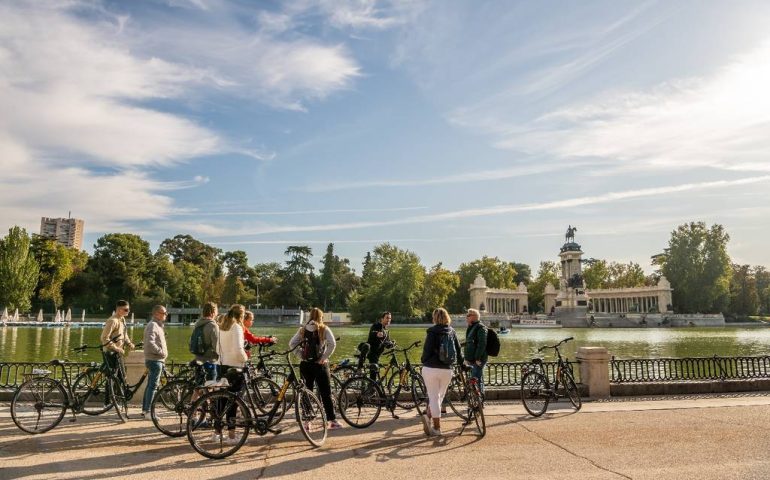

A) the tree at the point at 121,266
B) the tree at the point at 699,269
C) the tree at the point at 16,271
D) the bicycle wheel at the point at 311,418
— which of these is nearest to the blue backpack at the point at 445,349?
the bicycle wheel at the point at 311,418

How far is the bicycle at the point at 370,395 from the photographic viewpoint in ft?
31.9

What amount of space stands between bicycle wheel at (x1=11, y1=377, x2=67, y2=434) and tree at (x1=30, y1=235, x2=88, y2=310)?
9535 centimetres

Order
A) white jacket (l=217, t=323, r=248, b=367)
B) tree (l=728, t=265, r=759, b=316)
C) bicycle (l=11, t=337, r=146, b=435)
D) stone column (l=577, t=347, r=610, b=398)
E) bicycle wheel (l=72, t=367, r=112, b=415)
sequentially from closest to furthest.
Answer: bicycle (l=11, t=337, r=146, b=435)
white jacket (l=217, t=323, r=248, b=367)
bicycle wheel (l=72, t=367, r=112, b=415)
stone column (l=577, t=347, r=610, b=398)
tree (l=728, t=265, r=759, b=316)

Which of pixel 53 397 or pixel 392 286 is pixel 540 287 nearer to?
pixel 392 286

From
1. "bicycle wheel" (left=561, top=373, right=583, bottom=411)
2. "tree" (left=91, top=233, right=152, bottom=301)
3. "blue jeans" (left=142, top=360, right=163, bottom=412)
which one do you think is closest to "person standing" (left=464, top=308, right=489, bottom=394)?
"bicycle wheel" (left=561, top=373, right=583, bottom=411)

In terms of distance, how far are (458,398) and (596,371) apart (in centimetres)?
342

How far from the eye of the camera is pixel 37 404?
9.02 meters

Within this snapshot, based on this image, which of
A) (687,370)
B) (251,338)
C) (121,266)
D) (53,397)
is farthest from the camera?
(121,266)

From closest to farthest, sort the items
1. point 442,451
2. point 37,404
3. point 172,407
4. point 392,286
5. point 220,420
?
point 220,420, point 442,451, point 37,404, point 172,407, point 392,286

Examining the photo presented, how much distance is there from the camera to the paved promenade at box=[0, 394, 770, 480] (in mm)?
6770

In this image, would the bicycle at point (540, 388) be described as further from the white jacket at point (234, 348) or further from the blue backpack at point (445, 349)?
the white jacket at point (234, 348)

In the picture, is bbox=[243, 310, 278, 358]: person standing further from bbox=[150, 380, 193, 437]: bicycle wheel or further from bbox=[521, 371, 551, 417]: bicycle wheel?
bbox=[521, 371, 551, 417]: bicycle wheel

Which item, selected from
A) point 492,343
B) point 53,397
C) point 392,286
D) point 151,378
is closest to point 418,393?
point 492,343

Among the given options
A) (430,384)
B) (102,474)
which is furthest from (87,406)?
(430,384)
